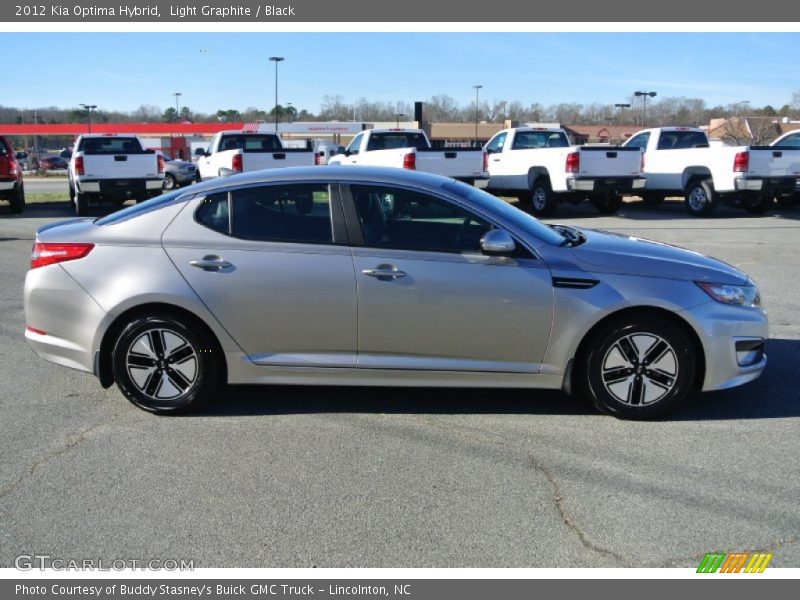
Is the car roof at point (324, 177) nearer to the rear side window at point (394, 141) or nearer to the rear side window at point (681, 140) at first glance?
the rear side window at point (394, 141)

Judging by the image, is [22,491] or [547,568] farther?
[22,491]

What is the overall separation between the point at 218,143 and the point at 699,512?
17.3 m

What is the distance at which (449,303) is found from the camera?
5008 millimetres

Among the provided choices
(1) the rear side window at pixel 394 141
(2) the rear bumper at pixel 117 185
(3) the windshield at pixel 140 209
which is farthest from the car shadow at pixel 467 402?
(2) the rear bumper at pixel 117 185

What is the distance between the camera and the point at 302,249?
16.9 ft

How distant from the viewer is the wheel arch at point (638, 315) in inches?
198

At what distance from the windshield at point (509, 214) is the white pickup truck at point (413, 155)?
423 inches

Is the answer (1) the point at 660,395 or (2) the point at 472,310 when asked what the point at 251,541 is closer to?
(2) the point at 472,310

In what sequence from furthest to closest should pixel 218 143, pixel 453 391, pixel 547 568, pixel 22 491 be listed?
pixel 218 143 < pixel 453 391 < pixel 22 491 < pixel 547 568

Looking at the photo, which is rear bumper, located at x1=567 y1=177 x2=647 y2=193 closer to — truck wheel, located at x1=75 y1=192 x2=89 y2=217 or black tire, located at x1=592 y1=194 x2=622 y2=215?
black tire, located at x1=592 y1=194 x2=622 y2=215

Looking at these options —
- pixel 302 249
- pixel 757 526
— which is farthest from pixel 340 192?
pixel 757 526

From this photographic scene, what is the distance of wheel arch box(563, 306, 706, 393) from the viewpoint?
5.04 m

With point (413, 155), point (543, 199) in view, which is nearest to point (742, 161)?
point (543, 199)

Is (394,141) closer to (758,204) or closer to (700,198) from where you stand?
(700,198)
